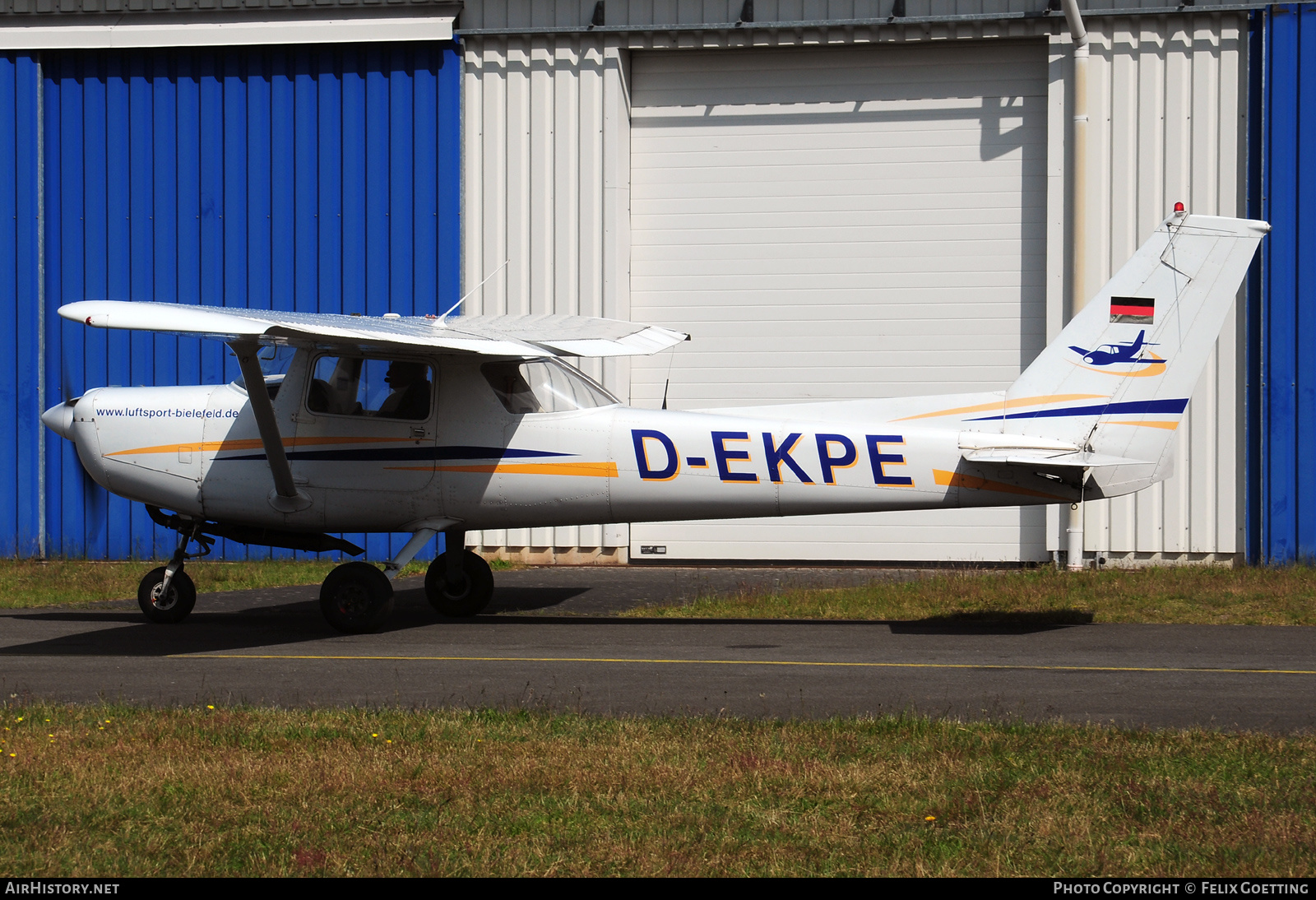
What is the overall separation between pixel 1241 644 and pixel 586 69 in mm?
11587

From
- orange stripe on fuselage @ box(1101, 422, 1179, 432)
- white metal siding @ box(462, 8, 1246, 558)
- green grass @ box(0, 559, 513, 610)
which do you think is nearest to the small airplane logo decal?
orange stripe on fuselage @ box(1101, 422, 1179, 432)

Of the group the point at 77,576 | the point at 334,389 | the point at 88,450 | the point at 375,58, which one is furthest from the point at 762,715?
the point at 375,58

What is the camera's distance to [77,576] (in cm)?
1574

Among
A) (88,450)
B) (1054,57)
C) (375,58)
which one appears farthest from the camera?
(375,58)

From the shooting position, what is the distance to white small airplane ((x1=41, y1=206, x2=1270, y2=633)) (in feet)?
33.7

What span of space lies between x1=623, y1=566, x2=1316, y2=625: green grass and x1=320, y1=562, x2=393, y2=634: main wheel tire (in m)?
2.57

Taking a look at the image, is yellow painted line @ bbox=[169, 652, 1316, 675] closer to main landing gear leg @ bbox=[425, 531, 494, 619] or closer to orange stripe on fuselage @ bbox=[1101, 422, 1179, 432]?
orange stripe on fuselage @ bbox=[1101, 422, 1179, 432]

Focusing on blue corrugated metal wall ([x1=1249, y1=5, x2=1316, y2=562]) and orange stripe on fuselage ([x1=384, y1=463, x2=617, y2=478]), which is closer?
orange stripe on fuselage ([x1=384, y1=463, x2=617, y2=478])

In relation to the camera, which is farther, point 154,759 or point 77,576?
point 77,576

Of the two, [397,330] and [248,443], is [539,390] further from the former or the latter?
[248,443]

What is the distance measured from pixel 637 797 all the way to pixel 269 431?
6.40 metres

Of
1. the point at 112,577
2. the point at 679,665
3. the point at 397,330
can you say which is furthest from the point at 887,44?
the point at 112,577

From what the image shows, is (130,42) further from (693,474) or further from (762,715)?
(762,715)

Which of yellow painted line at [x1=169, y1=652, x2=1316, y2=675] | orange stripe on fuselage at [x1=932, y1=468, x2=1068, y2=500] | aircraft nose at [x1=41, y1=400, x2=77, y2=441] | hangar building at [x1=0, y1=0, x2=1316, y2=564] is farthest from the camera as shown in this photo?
hangar building at [x1=0, y1=0, x2=1316, y2=564]
